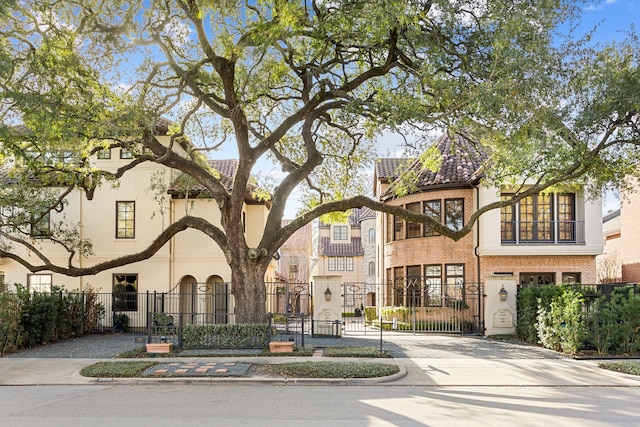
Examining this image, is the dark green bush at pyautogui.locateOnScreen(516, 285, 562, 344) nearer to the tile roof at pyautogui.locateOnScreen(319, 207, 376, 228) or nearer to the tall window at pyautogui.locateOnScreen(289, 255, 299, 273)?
the tile roof at pyautogui.locateOnScreen(319, 207, 376, 228)

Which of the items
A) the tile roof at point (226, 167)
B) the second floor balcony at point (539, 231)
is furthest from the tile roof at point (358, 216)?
the second floor balcony at point (539, 231)

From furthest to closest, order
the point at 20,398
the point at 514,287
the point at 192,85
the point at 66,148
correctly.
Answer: the point at 514,287 < the point at 192,85 < the point at 66,148 < the point at 20,398

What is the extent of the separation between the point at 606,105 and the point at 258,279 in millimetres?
10747

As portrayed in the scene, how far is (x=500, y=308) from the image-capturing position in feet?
72.3

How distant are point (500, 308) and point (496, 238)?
432 centimetres

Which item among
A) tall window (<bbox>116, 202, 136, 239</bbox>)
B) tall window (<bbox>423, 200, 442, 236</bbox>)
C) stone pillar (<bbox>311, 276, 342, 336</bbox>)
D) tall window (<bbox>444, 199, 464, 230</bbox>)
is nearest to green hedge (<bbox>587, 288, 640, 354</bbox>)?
stone pillar (<bbox>311, 276, 342, 336</bbox>)

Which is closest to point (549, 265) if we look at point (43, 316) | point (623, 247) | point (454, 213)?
point (454, 213)

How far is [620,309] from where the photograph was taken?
16141mm

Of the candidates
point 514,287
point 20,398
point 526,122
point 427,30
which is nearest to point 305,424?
point 20,398

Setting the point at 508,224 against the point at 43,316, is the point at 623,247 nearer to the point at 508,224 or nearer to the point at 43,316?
the point at 508,224

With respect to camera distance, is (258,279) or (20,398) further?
(258,279)

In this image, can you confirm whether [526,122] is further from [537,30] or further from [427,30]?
[427,30]

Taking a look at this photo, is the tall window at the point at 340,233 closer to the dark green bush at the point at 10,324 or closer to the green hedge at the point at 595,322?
the green hedge at the point at 595,322

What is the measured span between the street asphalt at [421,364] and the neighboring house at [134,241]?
6.49 meters
